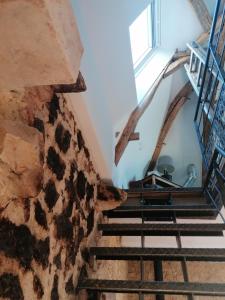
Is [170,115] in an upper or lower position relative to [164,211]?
upper

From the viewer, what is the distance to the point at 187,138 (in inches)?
215

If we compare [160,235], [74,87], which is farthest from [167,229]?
[74,87]

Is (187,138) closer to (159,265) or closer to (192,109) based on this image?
(192,109)

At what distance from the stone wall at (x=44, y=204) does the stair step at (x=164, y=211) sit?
406 mm

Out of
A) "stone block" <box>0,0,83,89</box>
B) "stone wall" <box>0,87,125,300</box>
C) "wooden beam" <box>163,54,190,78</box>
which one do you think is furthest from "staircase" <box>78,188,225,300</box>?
"wooden beam" <box>163,54,190,78</box>

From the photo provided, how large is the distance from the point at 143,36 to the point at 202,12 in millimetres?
989

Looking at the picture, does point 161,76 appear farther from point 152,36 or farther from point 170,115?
point 170,115

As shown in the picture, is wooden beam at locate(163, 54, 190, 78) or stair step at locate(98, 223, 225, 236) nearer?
stair step at locate(98, 223, 225, 236)

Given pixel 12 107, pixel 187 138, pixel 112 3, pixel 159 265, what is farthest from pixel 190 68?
pixel 12 107

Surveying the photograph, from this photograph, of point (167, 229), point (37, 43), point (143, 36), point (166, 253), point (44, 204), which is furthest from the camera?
point (143, 36)

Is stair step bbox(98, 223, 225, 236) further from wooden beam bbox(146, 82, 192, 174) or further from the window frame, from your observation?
wooden beam bbox(146, 82, 192, 174)

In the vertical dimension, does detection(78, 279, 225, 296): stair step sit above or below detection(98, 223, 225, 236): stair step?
below

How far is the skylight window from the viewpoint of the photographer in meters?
3.47

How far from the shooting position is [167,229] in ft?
5.73
